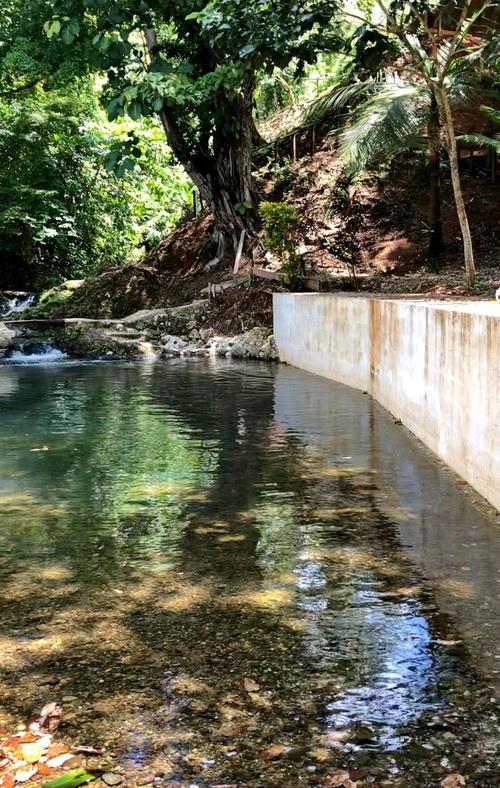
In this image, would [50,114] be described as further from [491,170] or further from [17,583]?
[17,583]

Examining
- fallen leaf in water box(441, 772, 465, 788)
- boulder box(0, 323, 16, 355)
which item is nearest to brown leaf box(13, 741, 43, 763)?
fallen leaf in water box(441, 772, 465, 788)

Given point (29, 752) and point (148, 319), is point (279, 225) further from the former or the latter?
point (29, 752)

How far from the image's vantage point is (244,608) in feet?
14.9

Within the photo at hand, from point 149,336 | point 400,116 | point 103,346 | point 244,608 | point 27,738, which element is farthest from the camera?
point 149,336

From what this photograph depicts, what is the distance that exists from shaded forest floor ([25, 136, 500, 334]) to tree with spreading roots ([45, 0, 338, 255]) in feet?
5.58

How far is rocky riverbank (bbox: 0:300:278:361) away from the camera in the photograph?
1855 cm

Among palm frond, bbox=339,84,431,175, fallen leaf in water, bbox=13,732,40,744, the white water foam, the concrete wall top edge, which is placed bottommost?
fallen leaf in water, bbox=13,732,40,744

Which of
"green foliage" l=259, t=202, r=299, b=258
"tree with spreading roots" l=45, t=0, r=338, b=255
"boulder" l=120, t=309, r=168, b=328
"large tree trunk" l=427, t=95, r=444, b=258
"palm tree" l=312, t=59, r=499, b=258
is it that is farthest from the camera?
"boulder" l=120, t=309, r=168, b=328

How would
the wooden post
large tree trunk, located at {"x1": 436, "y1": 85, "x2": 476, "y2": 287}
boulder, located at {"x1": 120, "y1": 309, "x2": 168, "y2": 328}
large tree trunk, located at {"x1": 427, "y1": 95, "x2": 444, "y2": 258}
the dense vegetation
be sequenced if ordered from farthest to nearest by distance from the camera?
the wooden post, boulder, located at {"x1": 120, "y1": 309, "x2": 168, "y2": 328}, large tree trunk, located at {"x1": 427, "y1": 95, "x2": 444, "y2": 258}, large tree trunk, located at {"x1": 436, "y1": 85, "x2": 476, "y2": 287}, the dense vegetation

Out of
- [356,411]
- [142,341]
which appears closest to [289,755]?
[356,411]

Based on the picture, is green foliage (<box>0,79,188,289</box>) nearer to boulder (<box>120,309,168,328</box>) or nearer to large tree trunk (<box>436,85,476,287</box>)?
boulder (<box>120,309,168,328</box>)

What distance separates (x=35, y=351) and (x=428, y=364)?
13.0 metres

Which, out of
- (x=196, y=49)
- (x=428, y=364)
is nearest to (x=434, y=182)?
(x=196, y=49)

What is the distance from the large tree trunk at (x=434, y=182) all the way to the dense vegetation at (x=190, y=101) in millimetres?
35
